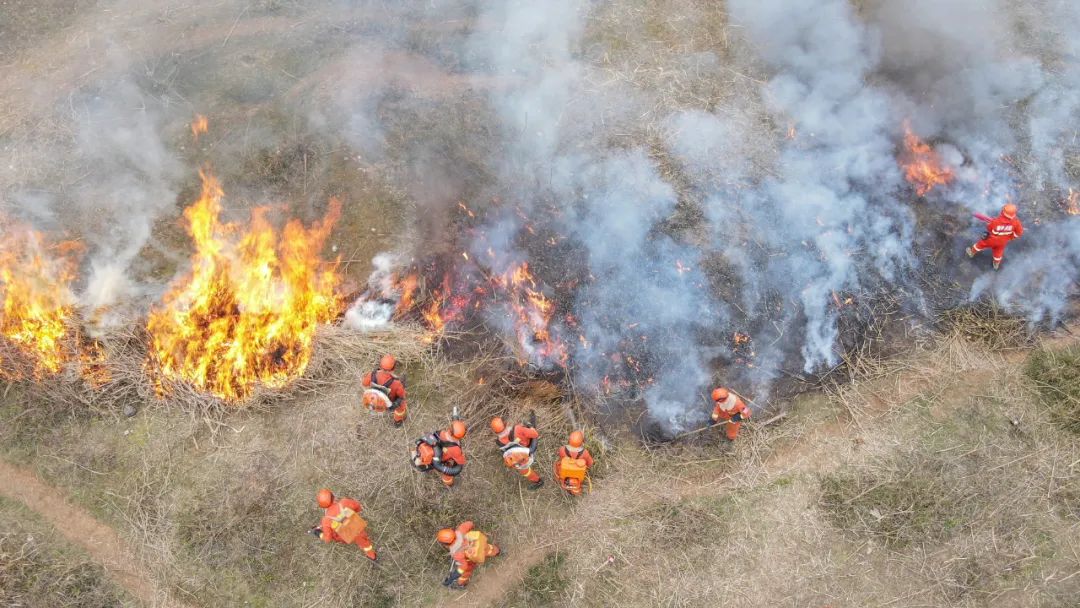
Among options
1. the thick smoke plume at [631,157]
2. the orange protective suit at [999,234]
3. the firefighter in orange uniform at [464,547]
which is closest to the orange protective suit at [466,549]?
the firefighter in orange uniform at [464,547]

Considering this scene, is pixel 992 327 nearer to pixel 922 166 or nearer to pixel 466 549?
pixel 922 166

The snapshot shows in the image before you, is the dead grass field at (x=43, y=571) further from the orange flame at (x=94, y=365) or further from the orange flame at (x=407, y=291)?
the orange flame at (x=407, y=291)

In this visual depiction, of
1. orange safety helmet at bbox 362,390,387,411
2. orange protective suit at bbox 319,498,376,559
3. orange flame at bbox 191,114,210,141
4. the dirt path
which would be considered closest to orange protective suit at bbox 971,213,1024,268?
orange safety helmet at bbox 362,390,387,411

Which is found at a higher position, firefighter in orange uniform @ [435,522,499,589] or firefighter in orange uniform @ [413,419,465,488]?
firefighter in orange uniform @ [413,419,465,488]

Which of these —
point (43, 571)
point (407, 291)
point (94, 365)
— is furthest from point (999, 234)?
point (43, 571)

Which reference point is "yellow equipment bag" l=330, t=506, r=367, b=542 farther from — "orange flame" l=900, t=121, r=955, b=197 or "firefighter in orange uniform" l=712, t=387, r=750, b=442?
"orange flame" l=900, t=121, r=955, b=197
